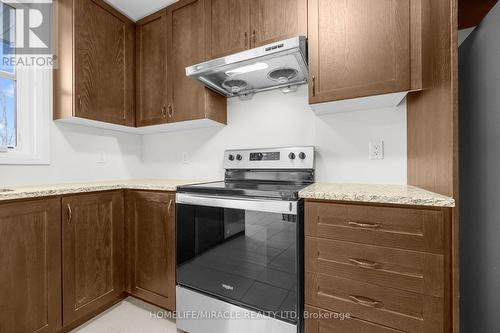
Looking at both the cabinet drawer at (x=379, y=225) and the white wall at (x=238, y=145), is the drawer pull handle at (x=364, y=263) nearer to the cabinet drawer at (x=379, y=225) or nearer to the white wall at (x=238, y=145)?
the cabinet drawer at (x=379, y=225)

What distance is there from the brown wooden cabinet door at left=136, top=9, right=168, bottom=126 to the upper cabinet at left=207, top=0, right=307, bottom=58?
503 millimetres

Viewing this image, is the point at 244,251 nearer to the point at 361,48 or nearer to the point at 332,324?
the point at 332,324

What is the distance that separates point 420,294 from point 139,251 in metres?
1.71

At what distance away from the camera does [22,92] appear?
1.69 m

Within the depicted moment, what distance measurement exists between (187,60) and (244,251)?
1.47 meters

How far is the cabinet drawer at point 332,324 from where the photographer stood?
1004 mm

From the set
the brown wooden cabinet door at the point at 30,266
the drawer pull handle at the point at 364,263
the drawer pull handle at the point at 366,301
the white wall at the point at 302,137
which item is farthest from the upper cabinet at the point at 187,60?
the drawer pull handle at the point at 366,301

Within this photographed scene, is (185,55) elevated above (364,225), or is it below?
above

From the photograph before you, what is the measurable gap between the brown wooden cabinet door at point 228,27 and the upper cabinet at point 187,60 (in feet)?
0.22

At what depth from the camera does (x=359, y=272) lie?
1.01m

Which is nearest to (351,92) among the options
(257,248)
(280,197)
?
(280,197)

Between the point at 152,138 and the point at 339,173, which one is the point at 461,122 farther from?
the point at 152,138

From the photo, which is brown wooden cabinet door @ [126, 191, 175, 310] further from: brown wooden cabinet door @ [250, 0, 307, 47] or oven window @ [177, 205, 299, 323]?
brown wooden cabinet door @ [250, 0, 307, 47]

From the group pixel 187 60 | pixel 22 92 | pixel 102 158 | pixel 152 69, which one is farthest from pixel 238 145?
pixel 22 92
